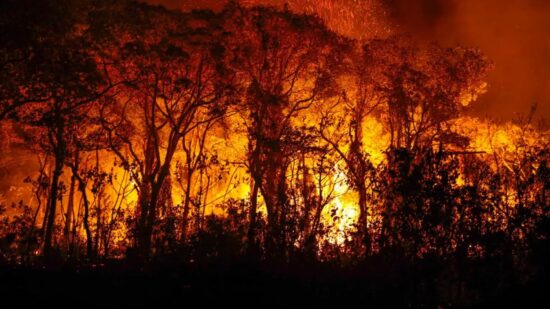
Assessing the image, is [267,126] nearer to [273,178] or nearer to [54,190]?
[273,178]

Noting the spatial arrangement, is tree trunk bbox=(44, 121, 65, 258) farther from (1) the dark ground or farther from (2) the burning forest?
(1) the dark ground

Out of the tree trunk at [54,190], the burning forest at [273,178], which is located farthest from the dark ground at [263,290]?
the tree trunk at [54,190]

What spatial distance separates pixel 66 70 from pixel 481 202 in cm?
1017

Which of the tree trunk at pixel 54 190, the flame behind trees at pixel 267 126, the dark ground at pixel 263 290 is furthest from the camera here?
the tree trunk at pixel 54 190

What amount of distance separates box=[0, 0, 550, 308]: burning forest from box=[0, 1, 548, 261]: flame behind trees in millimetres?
58

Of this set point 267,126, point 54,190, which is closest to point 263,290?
point 54,190

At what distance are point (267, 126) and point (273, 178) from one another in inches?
70.8

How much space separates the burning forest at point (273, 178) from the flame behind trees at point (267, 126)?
58 millimetres

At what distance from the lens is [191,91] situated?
1984cm

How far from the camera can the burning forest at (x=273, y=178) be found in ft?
32.2

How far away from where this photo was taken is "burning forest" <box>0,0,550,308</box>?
980 cm

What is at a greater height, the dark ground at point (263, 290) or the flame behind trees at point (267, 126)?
the flame behind trees at point (267, 126)

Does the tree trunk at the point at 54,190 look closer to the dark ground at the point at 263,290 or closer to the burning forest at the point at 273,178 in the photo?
the burning forest at the point at 273,178

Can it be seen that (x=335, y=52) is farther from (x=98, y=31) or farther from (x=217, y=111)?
(x=98, y=31)
